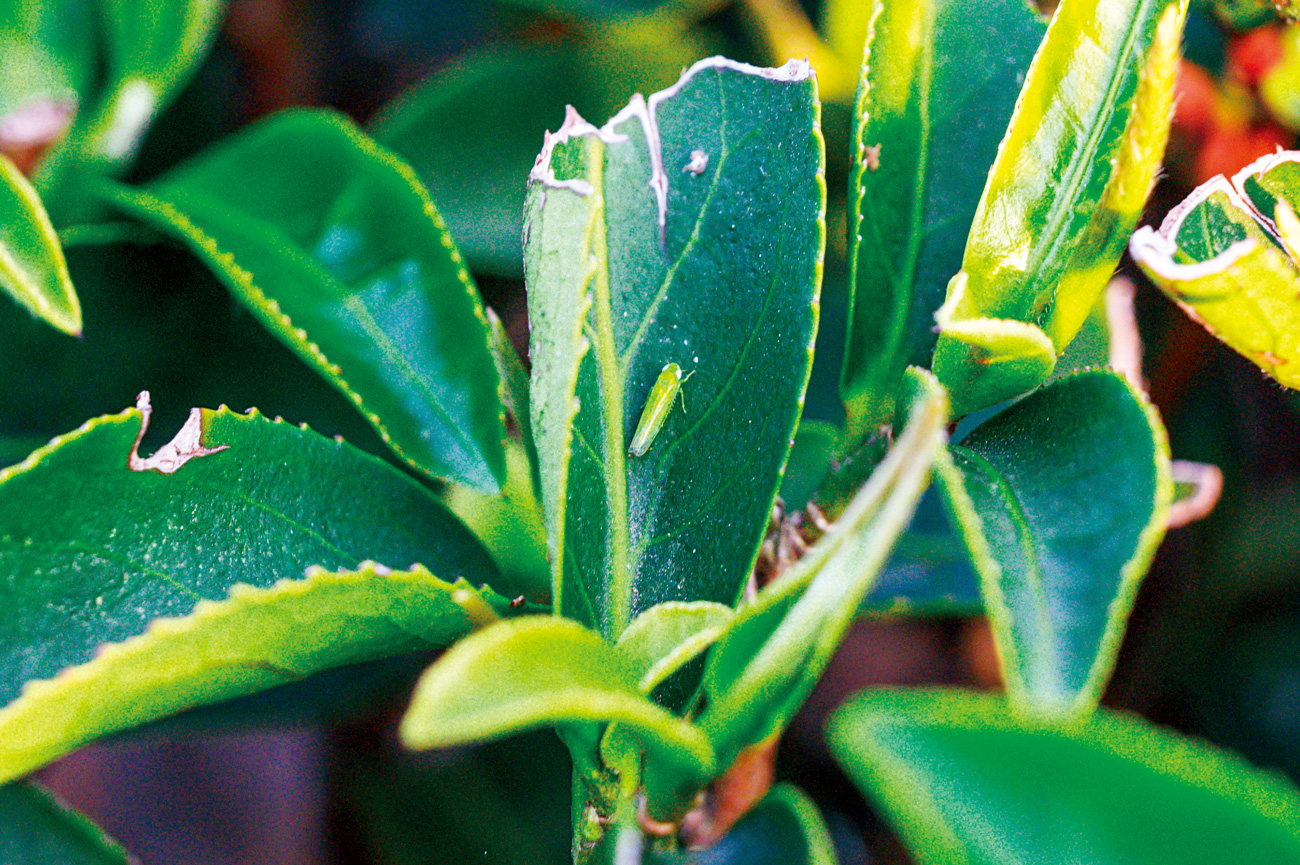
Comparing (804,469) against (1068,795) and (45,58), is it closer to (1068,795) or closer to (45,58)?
(1068,795)

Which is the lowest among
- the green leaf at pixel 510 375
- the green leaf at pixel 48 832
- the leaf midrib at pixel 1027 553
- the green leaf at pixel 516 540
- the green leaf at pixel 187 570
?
the green leaf at pixel 48 832

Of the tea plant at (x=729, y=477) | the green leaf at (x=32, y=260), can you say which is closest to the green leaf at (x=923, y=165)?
the tea plant at (x=729, y=477)

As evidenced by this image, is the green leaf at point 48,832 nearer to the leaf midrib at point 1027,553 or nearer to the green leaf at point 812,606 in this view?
the green leaf at point 812,606

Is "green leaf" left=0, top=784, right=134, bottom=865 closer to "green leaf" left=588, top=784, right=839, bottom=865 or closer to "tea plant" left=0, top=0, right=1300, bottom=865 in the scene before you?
"tea plant" left=0, top=0, right=1300, bottom=865

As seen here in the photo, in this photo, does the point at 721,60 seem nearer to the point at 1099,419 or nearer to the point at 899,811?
the point at 1099,419

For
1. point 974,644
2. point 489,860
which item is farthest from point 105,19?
point 974,644

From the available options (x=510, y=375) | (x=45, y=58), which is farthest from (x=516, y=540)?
(x=45, y=58)
